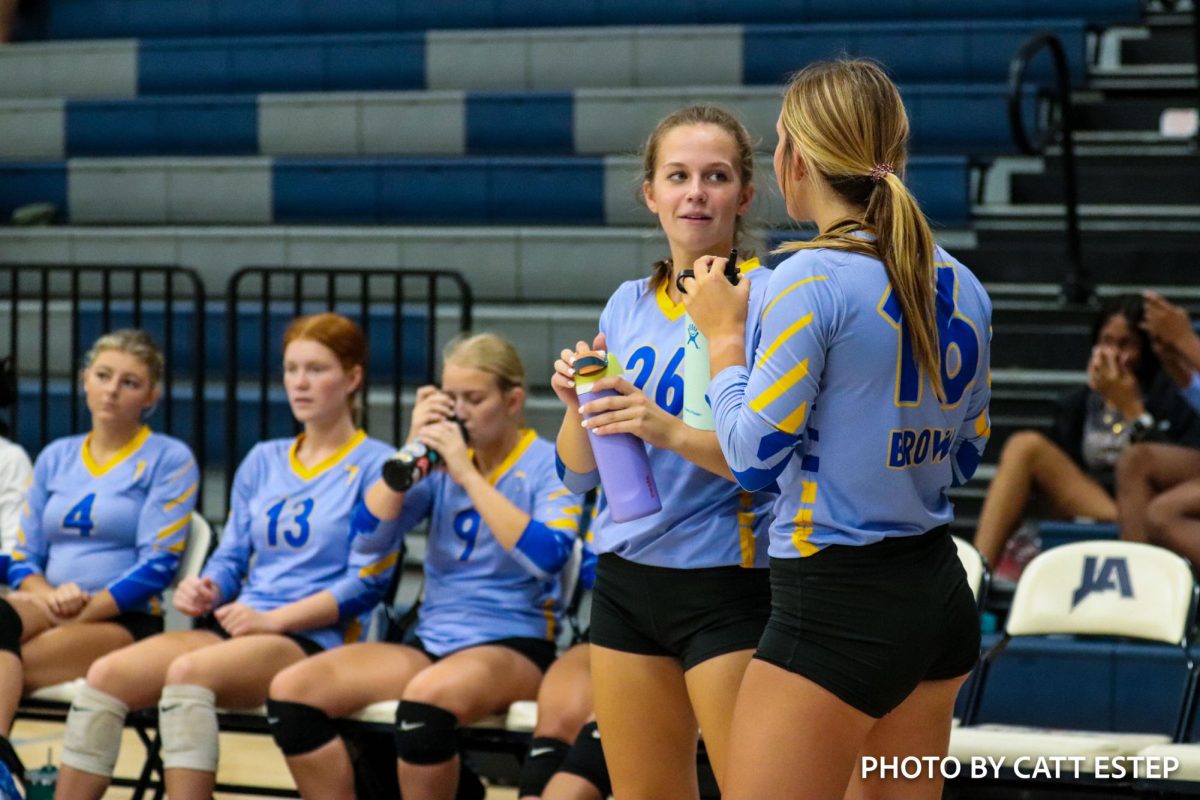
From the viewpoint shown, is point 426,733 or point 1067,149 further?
point 1067,149

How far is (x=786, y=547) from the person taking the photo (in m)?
1.95

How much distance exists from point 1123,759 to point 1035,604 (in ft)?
2.34

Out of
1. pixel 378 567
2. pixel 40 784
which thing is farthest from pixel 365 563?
pixel 40 784

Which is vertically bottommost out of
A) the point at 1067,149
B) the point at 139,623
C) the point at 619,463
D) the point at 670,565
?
the point at 139,623

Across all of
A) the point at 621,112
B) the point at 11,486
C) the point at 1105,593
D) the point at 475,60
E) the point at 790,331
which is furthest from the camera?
the point at 475,60

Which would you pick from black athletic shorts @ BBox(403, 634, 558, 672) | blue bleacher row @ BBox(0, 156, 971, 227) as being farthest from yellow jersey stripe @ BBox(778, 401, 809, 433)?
blue bleacher row @ BBox(0, 156, 971, 227)

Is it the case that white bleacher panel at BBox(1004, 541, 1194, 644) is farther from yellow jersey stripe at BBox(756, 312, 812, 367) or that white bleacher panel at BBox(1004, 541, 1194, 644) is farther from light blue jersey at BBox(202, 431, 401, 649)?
yellow jersey stripe at BBox(756, 312, 812, 367)

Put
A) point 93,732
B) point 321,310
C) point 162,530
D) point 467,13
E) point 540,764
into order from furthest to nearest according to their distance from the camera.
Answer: point 467,13
point 321,310
point 162,530
point 93,732
point 540,764

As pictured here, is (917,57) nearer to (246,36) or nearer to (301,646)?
(246,36)

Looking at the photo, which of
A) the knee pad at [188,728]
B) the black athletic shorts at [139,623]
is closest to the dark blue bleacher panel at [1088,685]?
the knee pad at [188,728]

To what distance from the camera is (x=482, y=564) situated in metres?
3.78

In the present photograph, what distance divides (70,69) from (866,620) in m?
6.81

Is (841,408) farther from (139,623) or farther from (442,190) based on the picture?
(442,190)

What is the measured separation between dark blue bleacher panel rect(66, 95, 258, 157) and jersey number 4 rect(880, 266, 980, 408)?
5.78 meters
